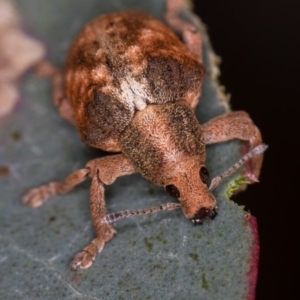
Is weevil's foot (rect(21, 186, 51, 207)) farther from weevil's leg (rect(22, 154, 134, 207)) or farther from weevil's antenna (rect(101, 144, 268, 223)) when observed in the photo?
weevil's antenna (rect(101, 144, 268, 223))

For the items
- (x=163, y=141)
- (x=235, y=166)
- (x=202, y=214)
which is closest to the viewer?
(x=202, y=214)

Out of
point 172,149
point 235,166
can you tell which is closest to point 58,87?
point 172,149

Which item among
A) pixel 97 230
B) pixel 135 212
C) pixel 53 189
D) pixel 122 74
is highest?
pixel 122 74

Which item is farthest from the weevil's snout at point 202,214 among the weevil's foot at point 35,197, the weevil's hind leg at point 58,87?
the weevil's hind leg at point 58,87

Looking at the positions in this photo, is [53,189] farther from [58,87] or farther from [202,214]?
[202,214]

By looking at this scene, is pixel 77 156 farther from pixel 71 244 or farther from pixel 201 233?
pixel 201 233

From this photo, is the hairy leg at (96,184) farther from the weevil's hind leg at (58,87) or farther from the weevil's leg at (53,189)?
the weevil's hind leg at (58,87)

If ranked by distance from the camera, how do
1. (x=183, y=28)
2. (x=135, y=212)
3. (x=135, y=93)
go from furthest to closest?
(x=183, y=28), (x=135, y=93), (x=135, y=212)
